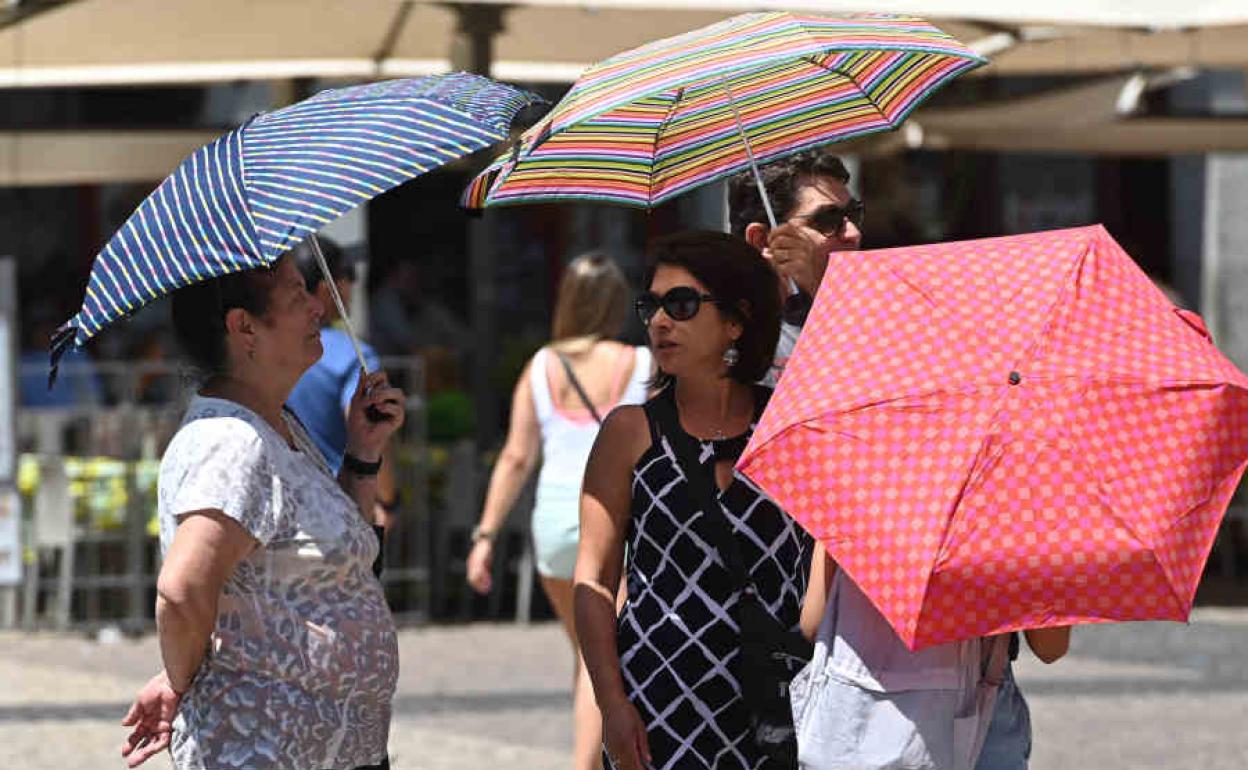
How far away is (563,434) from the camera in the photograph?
7051 mm

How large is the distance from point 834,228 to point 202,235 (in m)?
1.25

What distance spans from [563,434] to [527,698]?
2.50 meters

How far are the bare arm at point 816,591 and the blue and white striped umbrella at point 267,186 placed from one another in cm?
84

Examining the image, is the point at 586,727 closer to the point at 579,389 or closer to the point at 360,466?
the point at 579,389

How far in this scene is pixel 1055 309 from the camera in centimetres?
338

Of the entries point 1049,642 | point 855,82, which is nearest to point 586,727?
point 855,82

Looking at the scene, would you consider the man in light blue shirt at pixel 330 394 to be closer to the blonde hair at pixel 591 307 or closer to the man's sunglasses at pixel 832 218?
the blonde hair at pixel 591 307

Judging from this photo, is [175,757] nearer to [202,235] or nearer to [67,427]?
[202,235]

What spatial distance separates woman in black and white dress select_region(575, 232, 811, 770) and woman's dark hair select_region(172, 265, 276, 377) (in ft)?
2.02

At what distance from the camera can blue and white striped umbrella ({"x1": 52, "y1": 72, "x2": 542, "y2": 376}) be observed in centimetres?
358

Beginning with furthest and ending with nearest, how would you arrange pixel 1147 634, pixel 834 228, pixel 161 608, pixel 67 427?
pixel 67 427
pixel 1147 634
pixel 834 228
pixel 161 608

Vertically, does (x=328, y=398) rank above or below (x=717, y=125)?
below

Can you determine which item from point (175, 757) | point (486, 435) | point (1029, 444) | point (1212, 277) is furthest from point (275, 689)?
point (1212, 277)

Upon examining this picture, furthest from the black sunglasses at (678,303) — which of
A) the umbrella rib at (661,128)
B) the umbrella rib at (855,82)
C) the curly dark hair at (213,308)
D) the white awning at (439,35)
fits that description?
the white awning at (439,35)
